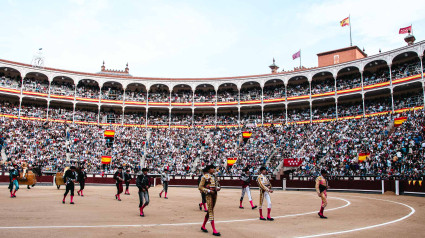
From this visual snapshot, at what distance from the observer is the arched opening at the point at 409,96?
127ft

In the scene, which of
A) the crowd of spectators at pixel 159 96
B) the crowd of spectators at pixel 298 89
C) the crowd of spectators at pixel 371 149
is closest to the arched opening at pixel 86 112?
the crowd of spectators at pixel 159 96

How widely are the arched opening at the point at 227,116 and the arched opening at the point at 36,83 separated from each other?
25157 mm

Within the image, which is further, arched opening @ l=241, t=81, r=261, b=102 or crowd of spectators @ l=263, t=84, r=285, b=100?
arched opening @ l=241, t=81, r=261, b=102

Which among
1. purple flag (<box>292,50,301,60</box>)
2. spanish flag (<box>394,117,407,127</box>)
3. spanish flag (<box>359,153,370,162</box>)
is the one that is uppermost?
purple flag (<box>292,50,301,60</box>)

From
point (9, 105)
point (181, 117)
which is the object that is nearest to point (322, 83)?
point (181, 117)

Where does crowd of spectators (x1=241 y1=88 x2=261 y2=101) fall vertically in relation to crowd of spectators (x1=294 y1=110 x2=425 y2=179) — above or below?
above

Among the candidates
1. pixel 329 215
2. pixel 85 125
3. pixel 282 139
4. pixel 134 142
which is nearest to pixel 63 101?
pixel 85 125

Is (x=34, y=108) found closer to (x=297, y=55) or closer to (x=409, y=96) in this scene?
(x=297, y=55)

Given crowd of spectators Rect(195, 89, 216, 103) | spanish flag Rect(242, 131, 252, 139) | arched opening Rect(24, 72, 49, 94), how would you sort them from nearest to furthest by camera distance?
spanish flag Rect(242, 131, 252, 139) → arched opening Rect(24, 72, 49, 94) → crowd of spectators Rect(195, 89, 216, 103)

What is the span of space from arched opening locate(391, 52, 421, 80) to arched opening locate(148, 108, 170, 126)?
31570 millimetres

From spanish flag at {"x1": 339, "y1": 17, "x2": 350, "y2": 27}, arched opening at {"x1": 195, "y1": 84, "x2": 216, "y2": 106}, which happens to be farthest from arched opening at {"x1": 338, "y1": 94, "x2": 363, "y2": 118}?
arched opening at {"x1": 195, "y1": 84, "x2": 216, "y2": 106}

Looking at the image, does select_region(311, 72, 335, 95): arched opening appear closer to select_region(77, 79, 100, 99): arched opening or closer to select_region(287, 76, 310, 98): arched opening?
select_region(287, 76, 310, 98): arched opening

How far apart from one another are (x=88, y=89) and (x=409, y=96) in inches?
1714

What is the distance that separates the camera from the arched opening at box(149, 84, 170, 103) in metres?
53.1
